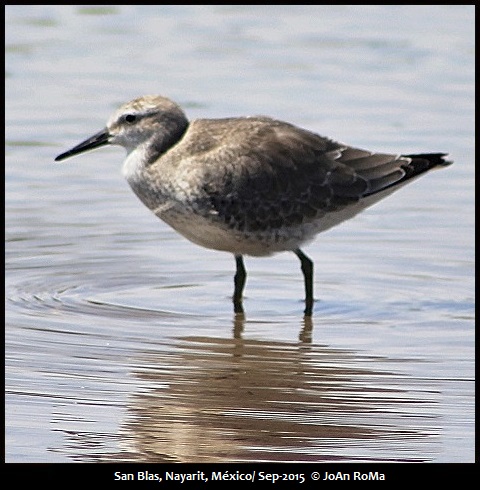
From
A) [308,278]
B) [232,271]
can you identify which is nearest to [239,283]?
[308,278]

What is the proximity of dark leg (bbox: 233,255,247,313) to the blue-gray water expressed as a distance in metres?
0.07

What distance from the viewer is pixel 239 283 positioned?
28.3 feet

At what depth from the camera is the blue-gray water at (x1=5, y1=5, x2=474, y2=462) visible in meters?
6.50

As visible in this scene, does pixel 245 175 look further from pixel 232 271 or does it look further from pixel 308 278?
pixel 232 271

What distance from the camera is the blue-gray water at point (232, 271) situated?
21.3 ft

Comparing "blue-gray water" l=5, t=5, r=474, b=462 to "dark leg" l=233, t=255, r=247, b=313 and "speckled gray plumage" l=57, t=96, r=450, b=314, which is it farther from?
"speckled gray plumage" l=57, t=96, r=450, b=314

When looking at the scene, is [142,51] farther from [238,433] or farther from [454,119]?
[238,433]

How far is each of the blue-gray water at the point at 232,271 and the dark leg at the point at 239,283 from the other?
0.22 ft

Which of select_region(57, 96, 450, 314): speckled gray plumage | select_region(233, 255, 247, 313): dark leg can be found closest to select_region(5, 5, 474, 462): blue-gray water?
select_region(233, 255, 247, 313): dark leg

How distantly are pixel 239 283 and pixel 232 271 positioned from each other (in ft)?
2.14

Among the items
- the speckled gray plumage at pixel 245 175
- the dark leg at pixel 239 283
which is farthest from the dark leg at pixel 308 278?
the dark leg at pixel 239 283

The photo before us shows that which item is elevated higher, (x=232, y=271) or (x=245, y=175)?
(x=245, y=175)

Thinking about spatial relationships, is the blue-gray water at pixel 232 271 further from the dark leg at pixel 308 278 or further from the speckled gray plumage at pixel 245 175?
the speckled gray plumage at pixel 245 175

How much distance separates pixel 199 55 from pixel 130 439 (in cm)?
819
